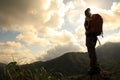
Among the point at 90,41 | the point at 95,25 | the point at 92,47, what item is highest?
the point at 95,25

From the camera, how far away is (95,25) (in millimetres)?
12211

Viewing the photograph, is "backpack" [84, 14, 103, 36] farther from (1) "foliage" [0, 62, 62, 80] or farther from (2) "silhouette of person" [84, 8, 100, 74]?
(1) "foliage" [0, 62, 62, 80]

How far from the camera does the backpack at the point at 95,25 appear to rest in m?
12.2

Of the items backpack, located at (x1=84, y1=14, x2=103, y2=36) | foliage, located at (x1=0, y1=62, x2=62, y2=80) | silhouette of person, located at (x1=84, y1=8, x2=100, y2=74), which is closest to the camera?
foliage, located at (x1=0, y1=62, x2=62, y2=80)

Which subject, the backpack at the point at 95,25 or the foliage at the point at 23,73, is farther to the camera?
the backpack at the point at 95,25

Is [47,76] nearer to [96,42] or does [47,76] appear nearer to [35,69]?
[35,69]

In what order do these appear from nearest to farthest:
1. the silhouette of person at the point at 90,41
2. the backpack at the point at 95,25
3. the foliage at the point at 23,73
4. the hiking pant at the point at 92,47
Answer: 1. the foliage at the point at 23,73
2. the backpack at the point at 95,25
3. the silhouette of person at the point at 90,41
4. the hiking pant at the point at 92,47

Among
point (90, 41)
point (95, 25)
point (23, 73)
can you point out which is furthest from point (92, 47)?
point (23, 73)

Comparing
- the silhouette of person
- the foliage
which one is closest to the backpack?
the silhouette of person

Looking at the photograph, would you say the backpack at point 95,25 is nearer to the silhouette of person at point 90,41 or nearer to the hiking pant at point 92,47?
the silhouette of person at point 90,41

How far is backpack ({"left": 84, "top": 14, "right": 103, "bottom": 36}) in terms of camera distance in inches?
479

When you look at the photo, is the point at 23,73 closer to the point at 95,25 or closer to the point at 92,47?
the point at 95,25

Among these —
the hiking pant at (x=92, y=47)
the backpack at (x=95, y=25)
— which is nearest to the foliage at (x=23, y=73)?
the backpack at (x=95, y=25)

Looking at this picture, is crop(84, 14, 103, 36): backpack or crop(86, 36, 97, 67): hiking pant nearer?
crop(84, 14, 103, 36): backpack
